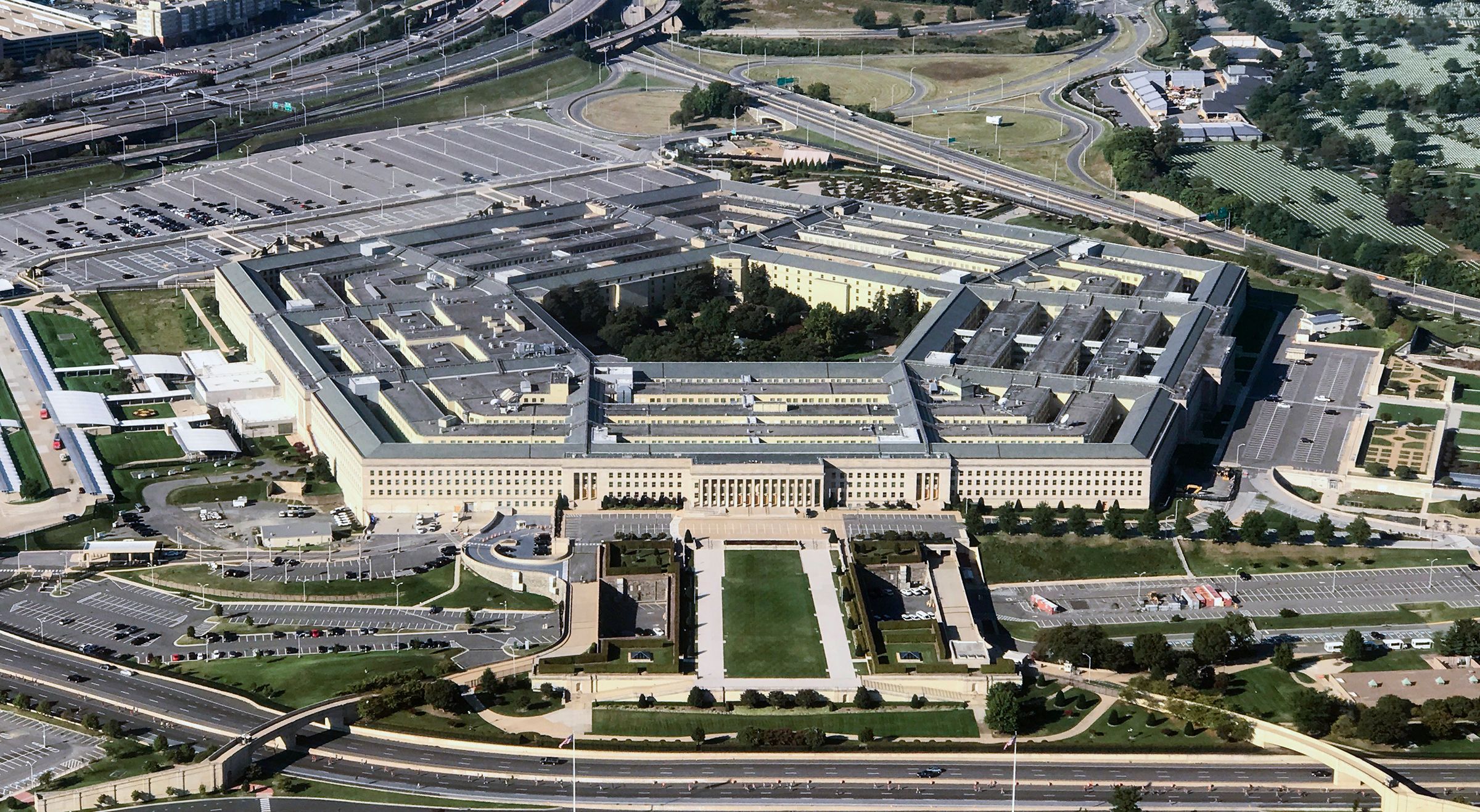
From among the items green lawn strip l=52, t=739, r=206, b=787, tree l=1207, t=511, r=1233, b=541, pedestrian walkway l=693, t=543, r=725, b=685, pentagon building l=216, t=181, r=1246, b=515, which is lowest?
green lawn strip l=52, t=739, r=206, b=787

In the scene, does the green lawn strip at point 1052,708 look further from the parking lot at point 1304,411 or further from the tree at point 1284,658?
the parking lot at point 1304,411

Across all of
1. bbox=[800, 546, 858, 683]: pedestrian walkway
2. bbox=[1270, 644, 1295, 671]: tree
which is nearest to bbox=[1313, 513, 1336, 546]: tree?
bbox=[1270, 644, 1295, 671]: tree

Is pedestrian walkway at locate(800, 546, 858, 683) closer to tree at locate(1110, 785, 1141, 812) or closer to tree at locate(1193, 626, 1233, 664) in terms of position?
tree at locate(1110, 785, 1141, 812)

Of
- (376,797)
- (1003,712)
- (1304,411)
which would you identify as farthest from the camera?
(1304,411)

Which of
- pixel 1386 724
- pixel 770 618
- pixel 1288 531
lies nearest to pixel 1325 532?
pixel 1288 531

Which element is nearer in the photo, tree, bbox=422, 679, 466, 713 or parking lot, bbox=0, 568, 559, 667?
tree, bbox=422, 679, 466, 713

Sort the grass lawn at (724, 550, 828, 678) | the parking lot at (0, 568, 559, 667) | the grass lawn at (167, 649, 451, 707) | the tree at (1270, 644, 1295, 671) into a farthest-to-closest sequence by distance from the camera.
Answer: the parking lot at (0, 568, 559, 667), the tree at (1270, 644, 1295, 671), the grass lawn at (724, 550, 828, 678), the grass lawn at (167, 649, 451, 707)

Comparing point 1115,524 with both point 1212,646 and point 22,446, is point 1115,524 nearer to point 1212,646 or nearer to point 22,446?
point 1212,646
